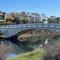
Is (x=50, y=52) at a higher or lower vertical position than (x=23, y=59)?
higher

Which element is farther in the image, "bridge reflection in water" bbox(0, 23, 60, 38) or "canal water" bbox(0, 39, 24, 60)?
"bridge reflection in water" bbox(0, 23, 60, 38)

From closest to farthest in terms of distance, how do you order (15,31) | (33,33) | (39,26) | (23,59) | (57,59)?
(57,59) → (23,59) → (39,26) → (15,31) → (33,33)

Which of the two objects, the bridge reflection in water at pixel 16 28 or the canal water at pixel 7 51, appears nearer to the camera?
the canal water at pixel 7 51

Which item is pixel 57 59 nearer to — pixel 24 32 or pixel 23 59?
pixel 23 59

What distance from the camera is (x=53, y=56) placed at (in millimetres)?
15914

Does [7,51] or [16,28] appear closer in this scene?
[7,51]

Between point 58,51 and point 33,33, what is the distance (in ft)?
119

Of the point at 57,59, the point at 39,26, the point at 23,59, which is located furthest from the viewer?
the point at 39,26

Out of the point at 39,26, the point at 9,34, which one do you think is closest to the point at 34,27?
the point at 39,26

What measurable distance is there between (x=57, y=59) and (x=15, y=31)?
103 ft

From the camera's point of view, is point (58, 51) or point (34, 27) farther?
point (34, 27)

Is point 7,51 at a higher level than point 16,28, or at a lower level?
lower

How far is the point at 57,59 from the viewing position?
15.8m

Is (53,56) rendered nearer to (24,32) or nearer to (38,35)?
(24,32)
